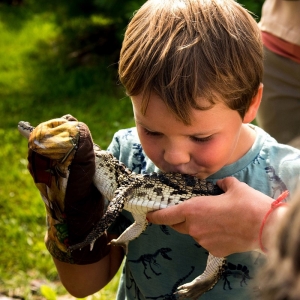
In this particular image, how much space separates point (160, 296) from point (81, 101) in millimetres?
3988

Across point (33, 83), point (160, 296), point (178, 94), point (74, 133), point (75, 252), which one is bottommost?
point (33, 83)

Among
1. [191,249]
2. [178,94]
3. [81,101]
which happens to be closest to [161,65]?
[178,94]

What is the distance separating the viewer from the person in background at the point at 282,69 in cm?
252

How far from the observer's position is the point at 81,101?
5715mm

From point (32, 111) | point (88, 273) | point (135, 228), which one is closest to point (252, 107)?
point (135, 228)

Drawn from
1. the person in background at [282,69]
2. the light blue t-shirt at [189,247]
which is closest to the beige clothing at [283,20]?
the person in background at [282,69]

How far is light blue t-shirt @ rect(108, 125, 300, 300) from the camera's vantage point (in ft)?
5.85

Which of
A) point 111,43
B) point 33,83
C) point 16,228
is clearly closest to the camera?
point 16,228

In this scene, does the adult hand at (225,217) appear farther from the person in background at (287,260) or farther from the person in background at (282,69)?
the person in background at (282,69)

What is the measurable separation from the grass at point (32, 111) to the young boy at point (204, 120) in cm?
126

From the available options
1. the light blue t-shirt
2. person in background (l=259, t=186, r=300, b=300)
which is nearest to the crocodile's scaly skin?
the light blue t-shirt

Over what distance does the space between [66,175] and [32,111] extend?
4.02m

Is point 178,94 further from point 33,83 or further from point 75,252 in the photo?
point 33,83

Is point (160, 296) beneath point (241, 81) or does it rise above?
beneath
